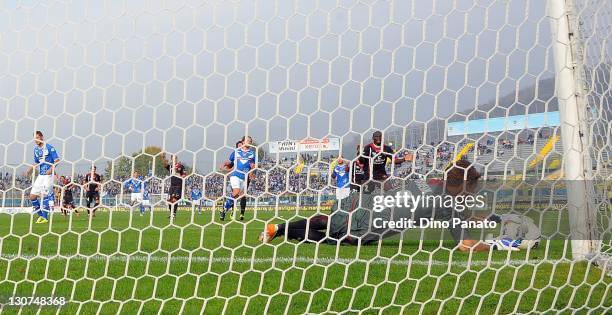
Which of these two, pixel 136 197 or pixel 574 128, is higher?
pixel 574 128

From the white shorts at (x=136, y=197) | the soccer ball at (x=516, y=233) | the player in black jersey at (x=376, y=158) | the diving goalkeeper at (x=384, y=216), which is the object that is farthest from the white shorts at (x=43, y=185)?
the soccer ball at (x=516, y=233)

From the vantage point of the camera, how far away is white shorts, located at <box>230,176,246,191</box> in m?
3.73

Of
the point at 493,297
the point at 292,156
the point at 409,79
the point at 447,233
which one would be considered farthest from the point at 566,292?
the point at 292,156

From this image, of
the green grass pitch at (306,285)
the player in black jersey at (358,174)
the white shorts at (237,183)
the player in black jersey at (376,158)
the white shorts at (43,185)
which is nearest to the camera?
the green grass pitch at (306,285)

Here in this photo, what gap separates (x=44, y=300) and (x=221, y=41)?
1654 mm

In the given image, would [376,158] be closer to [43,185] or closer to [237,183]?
[237,183]

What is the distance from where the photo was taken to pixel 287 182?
11.2 feet

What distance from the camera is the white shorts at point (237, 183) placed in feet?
12.2

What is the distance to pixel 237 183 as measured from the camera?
161 inches

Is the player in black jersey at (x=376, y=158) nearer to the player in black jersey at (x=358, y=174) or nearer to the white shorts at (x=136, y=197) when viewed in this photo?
the player in black jersey at (x=358, y=174)

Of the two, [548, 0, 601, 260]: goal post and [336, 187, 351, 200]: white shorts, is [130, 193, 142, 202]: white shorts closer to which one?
[336, 187, 351, 200]: white shorts

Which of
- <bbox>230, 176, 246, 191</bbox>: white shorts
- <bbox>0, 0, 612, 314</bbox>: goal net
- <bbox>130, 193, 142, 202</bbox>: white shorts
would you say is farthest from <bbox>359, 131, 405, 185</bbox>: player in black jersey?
<bbox>130, 193, 142, 202</bbox>: white shorts

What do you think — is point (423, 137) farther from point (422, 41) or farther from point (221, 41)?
point (221, 41)

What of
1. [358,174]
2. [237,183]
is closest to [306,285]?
[358,174]
